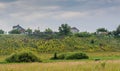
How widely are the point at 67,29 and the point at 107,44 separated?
17632mm

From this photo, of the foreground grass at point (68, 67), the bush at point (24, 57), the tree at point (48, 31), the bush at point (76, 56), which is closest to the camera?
the foreground grass at point (68, 67)

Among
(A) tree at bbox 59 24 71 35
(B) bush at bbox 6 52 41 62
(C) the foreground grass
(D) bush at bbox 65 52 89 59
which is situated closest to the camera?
(C) the foreground grass

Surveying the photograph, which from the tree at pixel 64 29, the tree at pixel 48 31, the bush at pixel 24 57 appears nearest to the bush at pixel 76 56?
the bush at pixel 24 57

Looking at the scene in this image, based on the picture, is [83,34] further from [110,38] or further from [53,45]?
[53,45]

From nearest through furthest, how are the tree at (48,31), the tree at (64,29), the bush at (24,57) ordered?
the bush at (24,57) → the tree at (64,29) → the tree at (48,31)

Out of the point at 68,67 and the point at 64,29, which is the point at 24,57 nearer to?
the point at 68,67

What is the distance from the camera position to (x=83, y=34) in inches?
5054

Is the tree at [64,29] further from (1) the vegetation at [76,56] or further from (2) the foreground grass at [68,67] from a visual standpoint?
(2) the foreground grass at [68,67]

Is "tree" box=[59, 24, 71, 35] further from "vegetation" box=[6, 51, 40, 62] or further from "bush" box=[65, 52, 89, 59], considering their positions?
"vegetation" box=[6, 51, 40, 62]

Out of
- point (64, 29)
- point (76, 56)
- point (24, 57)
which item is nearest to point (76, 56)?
point (76, 56)

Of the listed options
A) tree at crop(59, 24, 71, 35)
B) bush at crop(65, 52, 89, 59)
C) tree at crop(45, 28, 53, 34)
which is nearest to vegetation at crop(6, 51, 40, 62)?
bush at crop(65, 52, 89, 59)

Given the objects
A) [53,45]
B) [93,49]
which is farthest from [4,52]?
Result: [93,49]

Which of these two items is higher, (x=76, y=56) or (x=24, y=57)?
(x=24, y=57)

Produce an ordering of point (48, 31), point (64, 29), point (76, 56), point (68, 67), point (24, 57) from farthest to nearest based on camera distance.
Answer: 1. point (48, 31)
2. point (64, 29)
3. point (76, 56)
4. point (24, 57)
5. point (68, 67)
